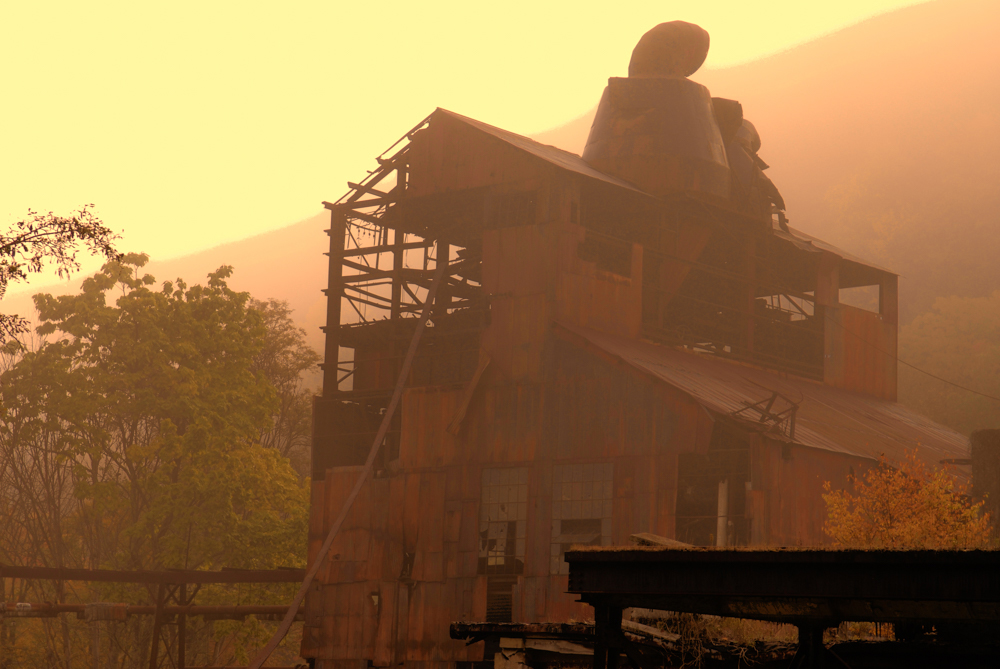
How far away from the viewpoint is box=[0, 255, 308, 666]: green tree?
40.0 meters

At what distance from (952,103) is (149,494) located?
145743mm

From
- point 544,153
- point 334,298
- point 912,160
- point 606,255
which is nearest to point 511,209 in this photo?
point 544,153

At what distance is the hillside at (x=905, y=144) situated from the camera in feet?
396

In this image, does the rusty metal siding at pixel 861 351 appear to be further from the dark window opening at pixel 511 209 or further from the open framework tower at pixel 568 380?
the dark window opening at pixel 511 209

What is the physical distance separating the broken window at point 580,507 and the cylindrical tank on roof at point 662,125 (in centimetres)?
1019

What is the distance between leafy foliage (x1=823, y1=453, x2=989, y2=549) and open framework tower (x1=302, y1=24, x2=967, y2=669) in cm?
104

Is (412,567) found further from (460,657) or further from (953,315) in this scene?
(953,315)

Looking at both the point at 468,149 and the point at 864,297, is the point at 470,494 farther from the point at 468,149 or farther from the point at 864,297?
the point at 864,297

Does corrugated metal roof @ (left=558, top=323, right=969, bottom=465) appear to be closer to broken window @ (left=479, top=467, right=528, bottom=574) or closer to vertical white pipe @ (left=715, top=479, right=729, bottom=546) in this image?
vertical white pipe @ (left=715, top=479, right=729, bottom=546)

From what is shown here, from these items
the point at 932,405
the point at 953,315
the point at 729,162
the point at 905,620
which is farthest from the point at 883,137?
the point at 905,620

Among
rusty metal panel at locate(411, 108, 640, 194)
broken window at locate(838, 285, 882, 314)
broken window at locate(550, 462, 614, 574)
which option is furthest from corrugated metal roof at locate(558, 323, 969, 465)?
broken window at locate(838, 285, 882, 314)

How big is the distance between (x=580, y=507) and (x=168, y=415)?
1954 cm

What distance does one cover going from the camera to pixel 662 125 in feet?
114

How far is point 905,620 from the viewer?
30.5 ft
